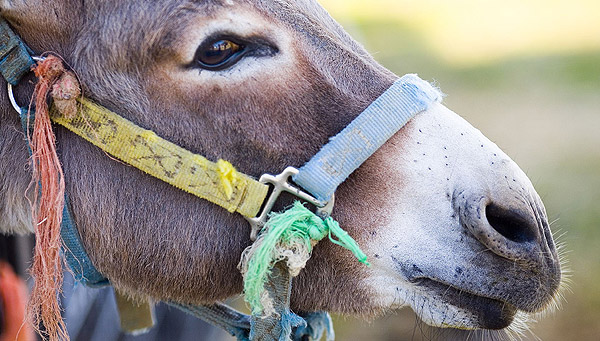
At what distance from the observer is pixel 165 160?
1.76 meters

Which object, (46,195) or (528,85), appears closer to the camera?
(46,195)

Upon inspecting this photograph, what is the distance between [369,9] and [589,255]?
884cm

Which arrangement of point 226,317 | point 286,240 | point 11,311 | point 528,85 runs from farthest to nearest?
point 528,85
point 11,311
point 226,317
point 286,240

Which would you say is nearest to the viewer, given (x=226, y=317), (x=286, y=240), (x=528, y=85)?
(x=286, y=240)

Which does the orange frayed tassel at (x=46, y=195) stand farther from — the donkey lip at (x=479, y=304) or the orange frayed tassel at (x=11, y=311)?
the donkey lip at (x=479, y=304)

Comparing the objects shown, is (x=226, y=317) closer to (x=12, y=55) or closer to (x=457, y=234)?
(x=457, y=234)

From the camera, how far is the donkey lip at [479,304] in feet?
5.74

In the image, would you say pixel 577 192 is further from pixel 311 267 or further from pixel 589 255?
pixel 311 267

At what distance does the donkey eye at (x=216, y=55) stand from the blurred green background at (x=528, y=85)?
0.98 meters

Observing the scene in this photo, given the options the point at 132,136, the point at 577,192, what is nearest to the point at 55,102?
the point at 132,136

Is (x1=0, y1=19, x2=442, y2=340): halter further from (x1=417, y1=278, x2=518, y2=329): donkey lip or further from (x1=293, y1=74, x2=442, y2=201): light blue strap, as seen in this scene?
(x1=417, y1=278, x2=518, y2=329): donkey lip

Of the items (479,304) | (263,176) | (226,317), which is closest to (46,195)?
(263,176)

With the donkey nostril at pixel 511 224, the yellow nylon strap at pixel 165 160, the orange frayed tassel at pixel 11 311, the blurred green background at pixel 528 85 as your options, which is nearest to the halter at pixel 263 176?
the yellow nylon strap at pixel 165 160

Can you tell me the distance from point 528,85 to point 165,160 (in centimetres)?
891
